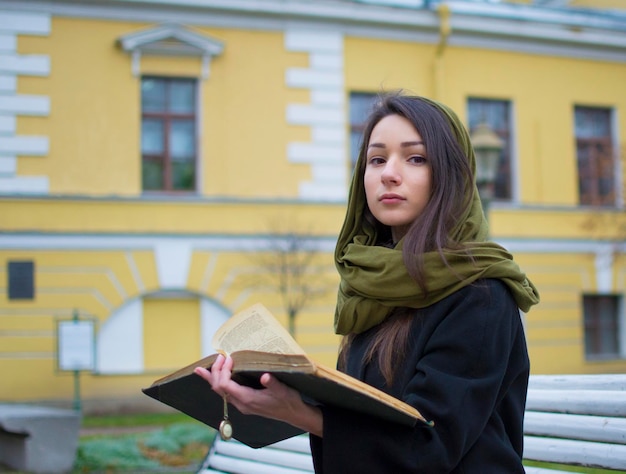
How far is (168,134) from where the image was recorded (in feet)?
45.3

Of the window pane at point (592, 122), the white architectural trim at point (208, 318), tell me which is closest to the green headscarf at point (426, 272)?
the white architectural trim at point (208, 318)

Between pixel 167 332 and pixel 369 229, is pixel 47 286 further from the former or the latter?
pixel 369 229

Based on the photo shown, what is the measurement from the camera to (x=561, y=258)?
51.5ft

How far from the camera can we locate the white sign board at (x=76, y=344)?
1153 centimetres

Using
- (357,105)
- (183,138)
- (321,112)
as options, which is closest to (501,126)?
(357,105)

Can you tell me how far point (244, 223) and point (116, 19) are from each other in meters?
3.72

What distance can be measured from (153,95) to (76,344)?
433cm

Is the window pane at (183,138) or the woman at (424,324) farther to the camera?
the window pane at (183,138)

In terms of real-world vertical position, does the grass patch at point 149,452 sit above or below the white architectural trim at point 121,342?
below

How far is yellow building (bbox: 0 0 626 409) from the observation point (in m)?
13.0

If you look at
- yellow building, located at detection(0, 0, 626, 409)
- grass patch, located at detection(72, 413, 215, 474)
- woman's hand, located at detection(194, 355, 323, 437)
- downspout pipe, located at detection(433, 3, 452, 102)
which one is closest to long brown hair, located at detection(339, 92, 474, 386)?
woman's hand, located at detection(194, 355, 323, 437)

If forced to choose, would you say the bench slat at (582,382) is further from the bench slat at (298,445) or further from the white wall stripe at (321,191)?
the white wall stripe at (321,191)

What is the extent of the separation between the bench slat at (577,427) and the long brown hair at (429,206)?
85cm

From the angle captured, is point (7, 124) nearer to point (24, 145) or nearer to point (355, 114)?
point (24, 145)
